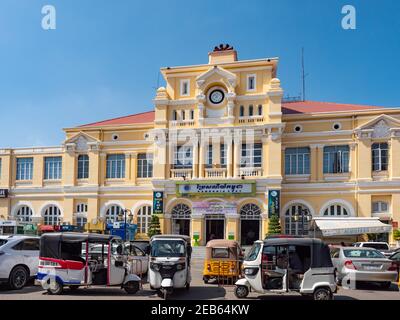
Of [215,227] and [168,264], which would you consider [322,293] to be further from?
[215,227]

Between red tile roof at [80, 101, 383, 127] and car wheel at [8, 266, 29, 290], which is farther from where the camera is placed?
red tile roof at [80, 101, 383, 127]

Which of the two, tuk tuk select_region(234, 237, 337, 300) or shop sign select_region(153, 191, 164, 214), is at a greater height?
shop sign select_region(153, 191, 164, 214)

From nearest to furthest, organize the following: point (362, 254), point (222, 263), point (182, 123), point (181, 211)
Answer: point (362, 254) → point (222, 263) → point (181, 211) → point (182, 123)

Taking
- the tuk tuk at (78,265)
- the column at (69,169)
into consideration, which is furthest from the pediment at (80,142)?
the tuk tuk at (78,265)

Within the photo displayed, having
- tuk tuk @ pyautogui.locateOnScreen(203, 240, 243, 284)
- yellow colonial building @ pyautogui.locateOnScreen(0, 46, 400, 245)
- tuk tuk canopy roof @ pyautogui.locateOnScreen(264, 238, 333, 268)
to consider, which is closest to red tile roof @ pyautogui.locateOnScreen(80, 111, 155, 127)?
yellow colonial building @ pyautogui.locateOnScreen(0, 46, 400, 245)

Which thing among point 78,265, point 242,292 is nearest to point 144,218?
point 78,265

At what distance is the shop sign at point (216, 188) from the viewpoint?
34906 mm

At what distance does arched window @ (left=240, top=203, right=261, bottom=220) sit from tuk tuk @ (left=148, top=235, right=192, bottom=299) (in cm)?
2028

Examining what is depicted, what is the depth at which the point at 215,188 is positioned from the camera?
35.6 metres

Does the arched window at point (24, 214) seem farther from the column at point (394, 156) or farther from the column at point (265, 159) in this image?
the column at point (394, 156)

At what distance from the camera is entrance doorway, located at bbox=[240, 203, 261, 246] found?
35.4 metres

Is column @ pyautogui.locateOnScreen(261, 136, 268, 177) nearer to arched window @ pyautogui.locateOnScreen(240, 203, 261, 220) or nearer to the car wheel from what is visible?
arched window @ pyautogui.locateOnScreen(240, 203, 261, 220)

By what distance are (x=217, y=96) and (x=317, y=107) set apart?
27.7ft
